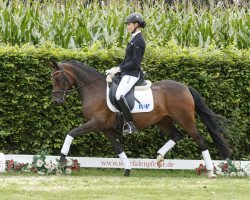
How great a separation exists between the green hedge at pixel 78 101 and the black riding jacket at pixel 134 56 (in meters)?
1.40

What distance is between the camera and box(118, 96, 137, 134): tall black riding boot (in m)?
11.8

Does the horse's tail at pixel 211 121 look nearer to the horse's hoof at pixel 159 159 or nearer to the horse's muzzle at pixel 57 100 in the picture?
the horse's hoof at pixel 159 159

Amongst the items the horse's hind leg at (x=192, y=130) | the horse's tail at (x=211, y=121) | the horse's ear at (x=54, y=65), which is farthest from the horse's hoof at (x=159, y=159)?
the horse's ear at (x=54, y=65)

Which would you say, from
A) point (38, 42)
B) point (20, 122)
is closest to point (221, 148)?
point (20, 122)

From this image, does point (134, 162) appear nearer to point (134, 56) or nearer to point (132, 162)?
point (132, 162)

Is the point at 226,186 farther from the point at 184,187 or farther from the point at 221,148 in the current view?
the point at 221,148

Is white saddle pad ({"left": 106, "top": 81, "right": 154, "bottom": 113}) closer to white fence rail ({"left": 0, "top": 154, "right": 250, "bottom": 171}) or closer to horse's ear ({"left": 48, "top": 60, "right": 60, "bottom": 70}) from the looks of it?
horse's ear ({"left": 48, "top": 60, "right": 60, "bottom": 70})

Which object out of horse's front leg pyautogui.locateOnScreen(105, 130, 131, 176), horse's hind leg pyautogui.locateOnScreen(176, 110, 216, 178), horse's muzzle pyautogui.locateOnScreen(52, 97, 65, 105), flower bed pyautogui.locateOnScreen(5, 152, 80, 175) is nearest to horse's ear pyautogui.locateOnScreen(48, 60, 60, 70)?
horse's muzzle pyautogui.locateOnScreen(52, 97, 65, 105)

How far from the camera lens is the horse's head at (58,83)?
12.0 metres

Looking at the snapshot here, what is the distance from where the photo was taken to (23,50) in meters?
13.1

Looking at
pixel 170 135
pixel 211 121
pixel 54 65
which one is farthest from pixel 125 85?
pixel 211 121

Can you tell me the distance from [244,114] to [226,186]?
304cm

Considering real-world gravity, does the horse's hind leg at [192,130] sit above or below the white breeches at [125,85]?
below

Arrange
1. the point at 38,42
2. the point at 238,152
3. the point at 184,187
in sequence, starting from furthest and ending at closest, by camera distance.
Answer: the point at 38,42
the point at 238,152
the point at 184,187
